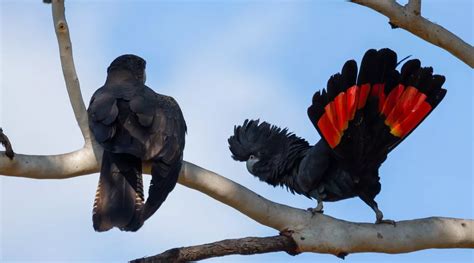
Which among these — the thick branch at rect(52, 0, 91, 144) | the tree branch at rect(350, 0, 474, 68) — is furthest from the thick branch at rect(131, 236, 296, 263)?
the tree branch at rect(350, 0, 474, 68)

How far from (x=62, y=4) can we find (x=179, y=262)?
1667mm

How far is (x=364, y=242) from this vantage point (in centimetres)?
484

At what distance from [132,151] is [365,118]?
5.04 feet

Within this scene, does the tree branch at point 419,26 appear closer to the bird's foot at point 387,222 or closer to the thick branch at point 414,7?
the thick branch at point 414,7

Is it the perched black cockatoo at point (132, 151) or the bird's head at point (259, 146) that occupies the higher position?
the bird's head at point (259, 146)

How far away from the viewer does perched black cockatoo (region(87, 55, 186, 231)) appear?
15.4ft

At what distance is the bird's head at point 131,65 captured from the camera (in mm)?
6086

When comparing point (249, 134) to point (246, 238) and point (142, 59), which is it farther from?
point (246, 238)

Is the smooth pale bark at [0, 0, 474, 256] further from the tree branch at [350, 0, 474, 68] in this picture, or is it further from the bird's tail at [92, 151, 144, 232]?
the tree branch at [350, 0, 474, 68]

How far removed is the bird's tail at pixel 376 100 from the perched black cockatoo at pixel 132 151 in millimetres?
948

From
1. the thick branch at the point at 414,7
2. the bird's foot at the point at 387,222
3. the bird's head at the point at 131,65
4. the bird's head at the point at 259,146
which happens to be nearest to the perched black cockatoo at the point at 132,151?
the bird's head at the point at 131,65

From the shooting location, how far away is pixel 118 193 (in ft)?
15.9

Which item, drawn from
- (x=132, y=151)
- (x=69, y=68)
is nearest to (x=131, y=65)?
(x=69, y=68)

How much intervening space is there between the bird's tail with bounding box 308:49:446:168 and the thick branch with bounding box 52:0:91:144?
145cm
